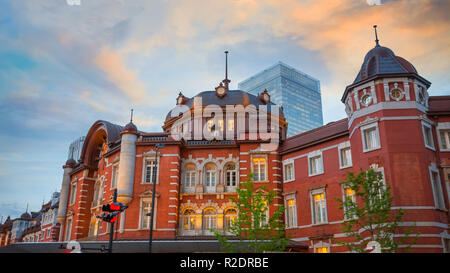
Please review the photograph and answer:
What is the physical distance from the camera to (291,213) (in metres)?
29.9

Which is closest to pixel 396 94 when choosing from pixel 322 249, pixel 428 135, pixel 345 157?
→ pixel 428 135

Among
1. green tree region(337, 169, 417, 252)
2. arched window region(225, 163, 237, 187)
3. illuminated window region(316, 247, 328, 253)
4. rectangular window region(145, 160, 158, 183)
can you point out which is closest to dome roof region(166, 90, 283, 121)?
arched window region(225, 163, 237, 187)

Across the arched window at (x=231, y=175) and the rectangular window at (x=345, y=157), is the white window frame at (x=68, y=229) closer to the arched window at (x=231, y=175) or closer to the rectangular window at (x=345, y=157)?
the arched window at (x=231, y=175)

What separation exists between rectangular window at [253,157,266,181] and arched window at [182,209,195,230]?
6.21m

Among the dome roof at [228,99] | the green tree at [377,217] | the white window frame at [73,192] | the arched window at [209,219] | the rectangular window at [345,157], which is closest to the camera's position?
the green tree at [377,217]

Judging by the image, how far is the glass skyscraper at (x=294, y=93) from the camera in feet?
544

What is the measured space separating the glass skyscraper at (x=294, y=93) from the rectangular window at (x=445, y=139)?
136 meters

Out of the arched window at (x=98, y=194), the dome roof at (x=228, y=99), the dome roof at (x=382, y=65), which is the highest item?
the dome roof at (x=228, y=99)

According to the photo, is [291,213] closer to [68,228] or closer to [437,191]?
[437,191]

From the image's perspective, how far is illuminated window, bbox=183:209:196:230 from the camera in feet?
102

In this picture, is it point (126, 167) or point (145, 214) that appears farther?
point (126, 167)

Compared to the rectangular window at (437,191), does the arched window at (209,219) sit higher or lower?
lower

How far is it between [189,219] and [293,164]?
10.1 meters

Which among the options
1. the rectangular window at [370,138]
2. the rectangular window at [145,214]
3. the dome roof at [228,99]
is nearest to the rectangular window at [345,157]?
the rectangular window at [370,138]
